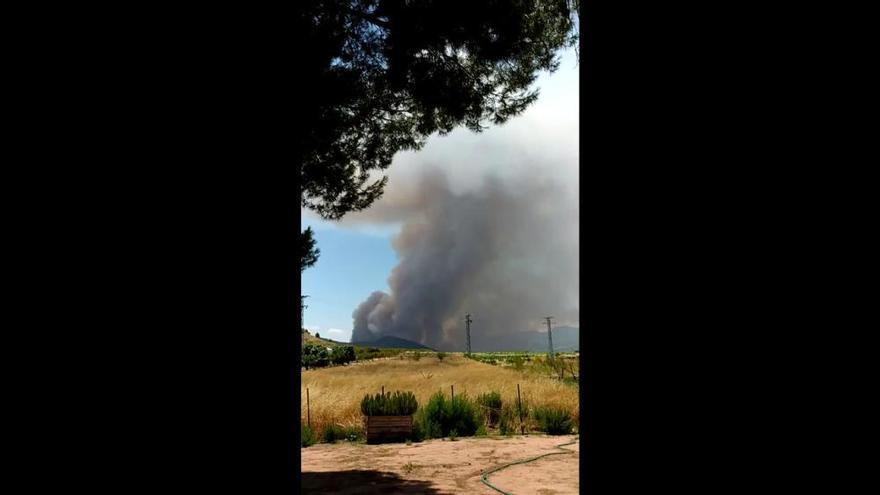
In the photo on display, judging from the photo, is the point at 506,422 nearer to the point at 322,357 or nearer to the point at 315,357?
the point at 315,357

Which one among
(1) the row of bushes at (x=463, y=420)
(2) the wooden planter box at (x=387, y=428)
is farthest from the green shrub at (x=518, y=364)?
(2) the wooden planter box at (x=387, y=428)

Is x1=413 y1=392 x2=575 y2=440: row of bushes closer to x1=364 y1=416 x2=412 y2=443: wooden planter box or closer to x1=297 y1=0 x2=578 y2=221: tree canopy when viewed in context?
x1=364 y1=416 x2=412 y2=443: wooden planter box

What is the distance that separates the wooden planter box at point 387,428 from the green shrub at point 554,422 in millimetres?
2364

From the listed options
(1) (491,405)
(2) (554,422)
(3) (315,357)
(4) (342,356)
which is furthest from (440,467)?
(4) (342,356)

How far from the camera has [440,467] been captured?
20.9 feet

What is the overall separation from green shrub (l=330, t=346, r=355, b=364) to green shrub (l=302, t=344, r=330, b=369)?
1.67 ft

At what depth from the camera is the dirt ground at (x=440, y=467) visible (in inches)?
210

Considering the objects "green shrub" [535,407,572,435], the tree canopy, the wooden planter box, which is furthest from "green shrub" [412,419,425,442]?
the tree canopy

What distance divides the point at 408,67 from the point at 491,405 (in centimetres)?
786

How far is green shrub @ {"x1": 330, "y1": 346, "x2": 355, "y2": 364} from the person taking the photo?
3581 centimetres

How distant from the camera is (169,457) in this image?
1339 millimetres
